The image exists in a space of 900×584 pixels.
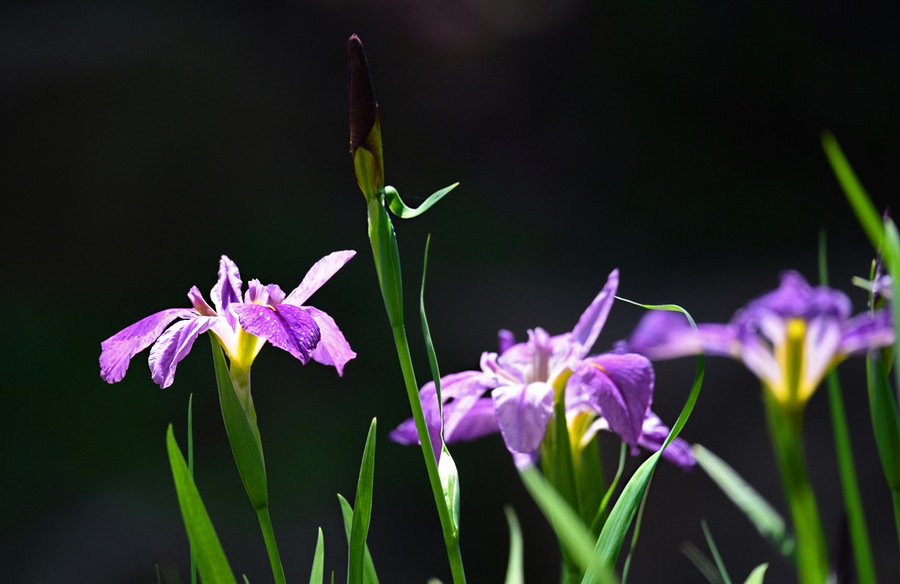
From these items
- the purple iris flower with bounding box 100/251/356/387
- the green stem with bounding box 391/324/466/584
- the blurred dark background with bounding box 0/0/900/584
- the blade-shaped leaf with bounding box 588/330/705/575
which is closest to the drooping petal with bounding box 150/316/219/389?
the purple iris flower with bounding box 100/251/356/387

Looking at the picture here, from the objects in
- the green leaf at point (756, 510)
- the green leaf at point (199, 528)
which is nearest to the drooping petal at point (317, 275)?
the green leaf at point (199, 528)

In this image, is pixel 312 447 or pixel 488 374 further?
pixel 312 447

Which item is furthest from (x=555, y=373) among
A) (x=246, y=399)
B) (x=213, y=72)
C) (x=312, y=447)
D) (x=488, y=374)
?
(x=213, y=72)

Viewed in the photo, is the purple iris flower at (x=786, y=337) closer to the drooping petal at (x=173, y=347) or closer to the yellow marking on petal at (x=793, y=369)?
the yellow marking on petal at (x=793, y=369)

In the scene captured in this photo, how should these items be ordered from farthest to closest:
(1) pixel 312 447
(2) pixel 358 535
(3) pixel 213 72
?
1. (3) pixel 213 72
2. (1) pixel 312 447
3. (2) pixel 358 535

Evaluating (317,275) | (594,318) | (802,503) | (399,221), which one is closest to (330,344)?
(317,275)

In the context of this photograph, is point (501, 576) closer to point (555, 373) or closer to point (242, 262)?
point (242, 262)

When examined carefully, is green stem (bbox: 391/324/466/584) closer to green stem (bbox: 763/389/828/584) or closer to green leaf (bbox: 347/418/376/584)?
green leaf (bbox: 347/418/376/584)
